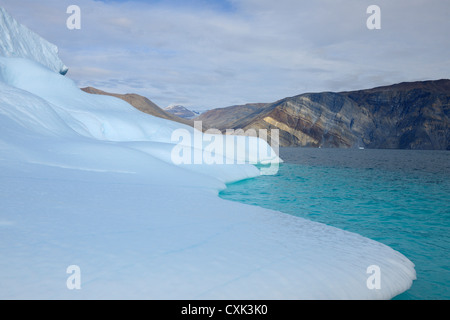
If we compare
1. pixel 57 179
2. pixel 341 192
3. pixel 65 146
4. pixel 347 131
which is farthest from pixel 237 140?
pixel 347 131

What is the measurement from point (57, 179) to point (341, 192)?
10451mm

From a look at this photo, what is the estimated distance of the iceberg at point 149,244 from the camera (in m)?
2.73

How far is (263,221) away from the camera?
5.52m

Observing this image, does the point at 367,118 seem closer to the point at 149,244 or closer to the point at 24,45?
the point at 24,45

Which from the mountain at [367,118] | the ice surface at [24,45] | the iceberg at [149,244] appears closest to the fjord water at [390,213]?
the iceberg at [149,244]

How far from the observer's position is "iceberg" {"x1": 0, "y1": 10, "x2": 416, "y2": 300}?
273cm

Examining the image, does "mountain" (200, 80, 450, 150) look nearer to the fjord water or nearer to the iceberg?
the fjord water

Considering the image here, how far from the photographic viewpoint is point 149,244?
3.59 metres

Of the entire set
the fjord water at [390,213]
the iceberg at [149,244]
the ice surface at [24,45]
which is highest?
the ice surface at [24,45]

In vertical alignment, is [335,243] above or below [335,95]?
below

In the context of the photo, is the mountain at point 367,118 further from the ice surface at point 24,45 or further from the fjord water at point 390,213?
the fjord water at point 390,213

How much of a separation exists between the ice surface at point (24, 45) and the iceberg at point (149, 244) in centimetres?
1666

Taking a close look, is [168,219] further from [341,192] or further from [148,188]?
[341,192]

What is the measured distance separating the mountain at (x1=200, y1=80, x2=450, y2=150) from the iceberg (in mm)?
104753
